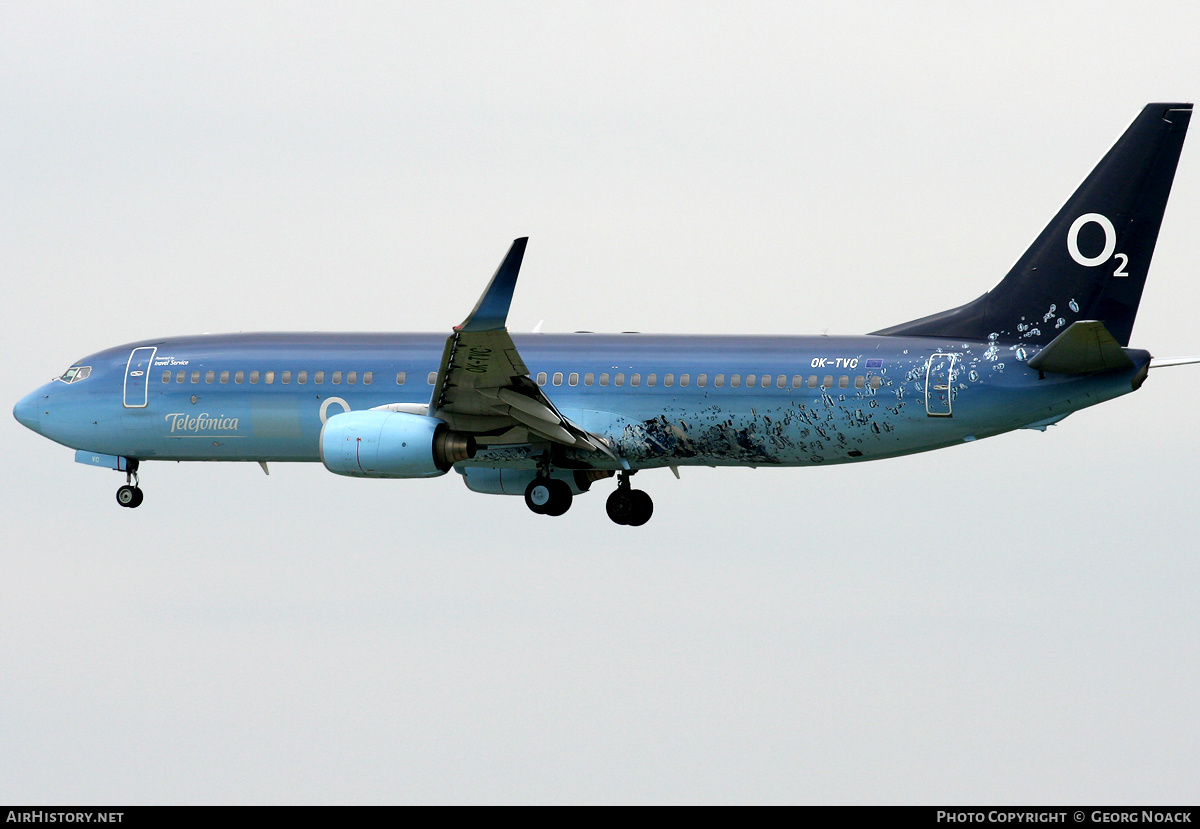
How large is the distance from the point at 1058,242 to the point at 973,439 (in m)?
4.52

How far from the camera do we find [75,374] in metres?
41.8

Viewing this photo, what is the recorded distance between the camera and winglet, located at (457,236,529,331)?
3219cm

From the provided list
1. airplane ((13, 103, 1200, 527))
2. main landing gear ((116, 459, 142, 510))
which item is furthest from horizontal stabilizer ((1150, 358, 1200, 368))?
main landing gear ((116, 459, 142, 510))

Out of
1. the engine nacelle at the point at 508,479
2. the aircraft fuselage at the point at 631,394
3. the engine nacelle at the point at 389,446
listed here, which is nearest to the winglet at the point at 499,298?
the engine nacelle at the point at 389,446

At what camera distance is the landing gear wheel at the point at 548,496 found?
3822 cm

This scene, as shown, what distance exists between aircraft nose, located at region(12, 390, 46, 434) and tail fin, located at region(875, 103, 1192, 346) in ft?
75.9

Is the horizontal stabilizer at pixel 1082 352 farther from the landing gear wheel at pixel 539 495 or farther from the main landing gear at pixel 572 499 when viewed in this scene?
the landing gear wheel at pixel 539 495

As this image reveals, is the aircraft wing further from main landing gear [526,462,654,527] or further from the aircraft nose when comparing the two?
the aircraft nose

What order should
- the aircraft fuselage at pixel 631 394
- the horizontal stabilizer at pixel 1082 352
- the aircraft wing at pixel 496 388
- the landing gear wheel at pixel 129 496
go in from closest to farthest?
the aircraft wing at pixel 496 388, the horizontal stabilizer at pixel 1082 352, the aircraft fuselage at pixel 631 394, the landing gear wheel at pixel 129 496

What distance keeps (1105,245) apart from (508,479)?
14.7 m

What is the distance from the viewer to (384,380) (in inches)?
1535

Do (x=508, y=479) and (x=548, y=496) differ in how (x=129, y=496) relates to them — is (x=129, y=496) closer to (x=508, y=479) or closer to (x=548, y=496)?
(x=508, y=479)

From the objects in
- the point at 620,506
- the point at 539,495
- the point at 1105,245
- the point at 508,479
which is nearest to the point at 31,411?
the point at 508,479

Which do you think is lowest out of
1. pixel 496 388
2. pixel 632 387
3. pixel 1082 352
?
pixel 496 388
